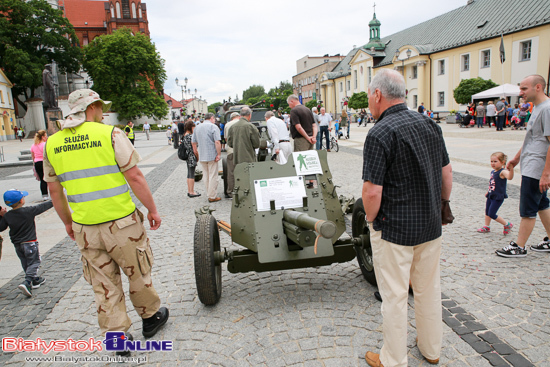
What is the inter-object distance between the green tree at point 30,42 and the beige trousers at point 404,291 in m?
48.0

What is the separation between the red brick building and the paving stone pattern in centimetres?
7154

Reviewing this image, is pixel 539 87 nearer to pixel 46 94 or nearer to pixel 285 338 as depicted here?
pixel 285 338

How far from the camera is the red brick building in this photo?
69500 mm

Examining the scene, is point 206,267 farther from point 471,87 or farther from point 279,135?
point 471,87

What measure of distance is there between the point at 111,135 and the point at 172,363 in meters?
1.75

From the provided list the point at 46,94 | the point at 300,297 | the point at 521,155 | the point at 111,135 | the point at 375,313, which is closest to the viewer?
the point at 111,135

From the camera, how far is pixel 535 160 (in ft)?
13.7

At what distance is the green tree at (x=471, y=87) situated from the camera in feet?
95.8

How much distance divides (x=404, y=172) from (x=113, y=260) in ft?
7.33

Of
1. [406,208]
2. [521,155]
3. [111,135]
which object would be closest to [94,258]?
[111,135]

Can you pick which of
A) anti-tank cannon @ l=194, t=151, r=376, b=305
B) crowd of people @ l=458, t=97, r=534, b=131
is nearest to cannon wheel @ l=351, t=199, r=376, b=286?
anti-tank cannon @ l=194, t=151, r=376, b=305

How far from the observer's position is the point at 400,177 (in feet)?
8.00

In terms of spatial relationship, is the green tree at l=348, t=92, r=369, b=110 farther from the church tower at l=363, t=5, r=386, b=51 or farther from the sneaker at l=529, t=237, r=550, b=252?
the sneaker at l=529, t=237, r=550, b=252

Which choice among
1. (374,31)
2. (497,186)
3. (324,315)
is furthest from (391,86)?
(374,31)
